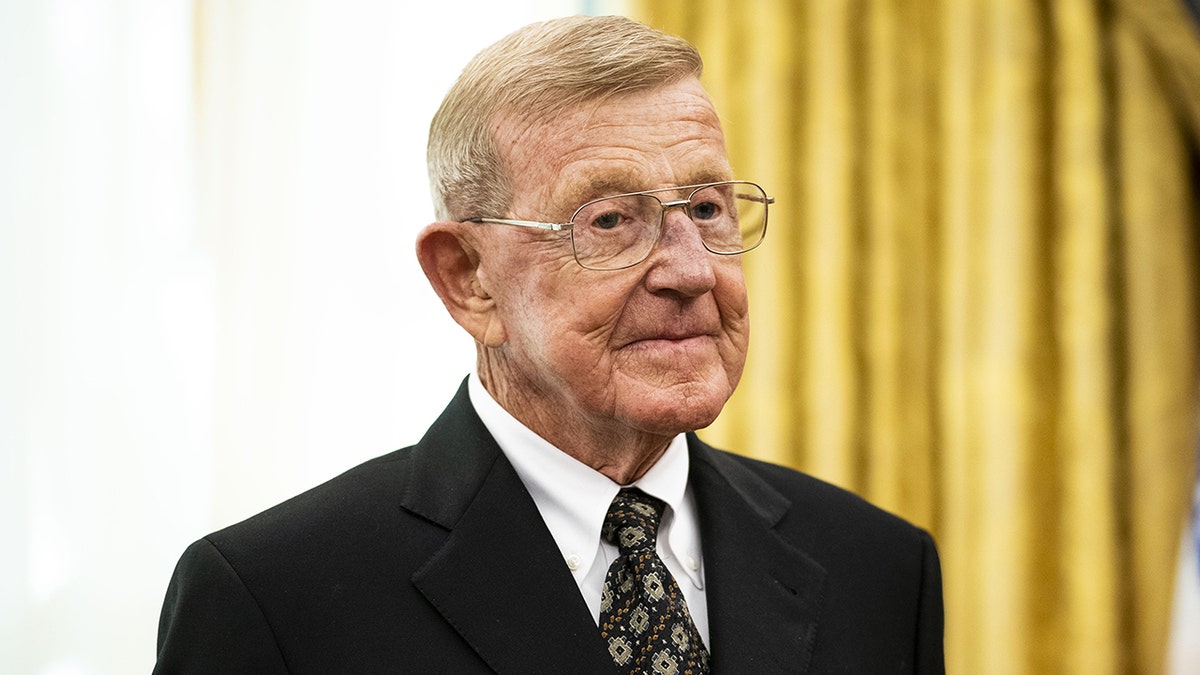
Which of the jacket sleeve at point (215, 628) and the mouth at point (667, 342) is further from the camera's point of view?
the mouth at point (667, 342)

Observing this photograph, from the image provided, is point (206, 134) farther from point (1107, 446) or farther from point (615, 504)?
point (1107, 446)

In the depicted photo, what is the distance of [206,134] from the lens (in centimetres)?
242

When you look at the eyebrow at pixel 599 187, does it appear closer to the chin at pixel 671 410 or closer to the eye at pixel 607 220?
the eye at pixel 607 220

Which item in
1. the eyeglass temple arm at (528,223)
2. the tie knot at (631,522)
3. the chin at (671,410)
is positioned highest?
the eyeglass temple arm at (528,223)

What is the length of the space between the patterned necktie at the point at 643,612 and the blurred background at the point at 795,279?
126 cm

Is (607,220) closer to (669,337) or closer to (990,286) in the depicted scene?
(669,337)

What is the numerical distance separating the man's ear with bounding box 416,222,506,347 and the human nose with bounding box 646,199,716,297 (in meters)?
0.21

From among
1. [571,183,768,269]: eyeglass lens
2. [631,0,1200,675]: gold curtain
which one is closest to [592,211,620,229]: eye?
[571,183,768,269]: eyeglass lens

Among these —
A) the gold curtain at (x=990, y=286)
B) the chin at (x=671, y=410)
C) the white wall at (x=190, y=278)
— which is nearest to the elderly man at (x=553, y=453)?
the chin at (x=671, y=410)

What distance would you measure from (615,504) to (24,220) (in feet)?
4.53

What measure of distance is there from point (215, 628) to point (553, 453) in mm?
415

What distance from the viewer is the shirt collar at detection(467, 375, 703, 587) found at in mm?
1347

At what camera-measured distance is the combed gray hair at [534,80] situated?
1.29 metres

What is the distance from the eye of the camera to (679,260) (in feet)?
4.25
